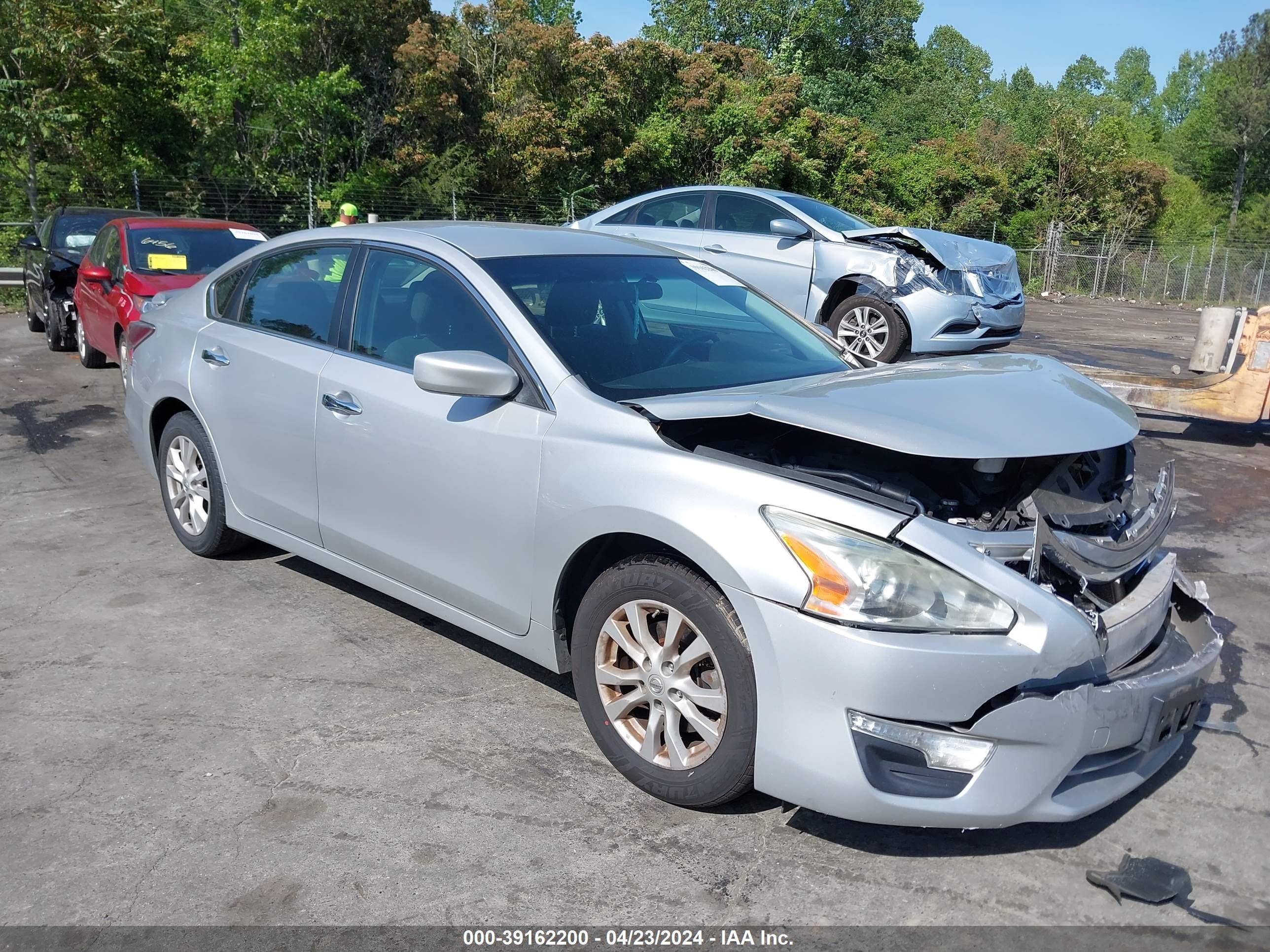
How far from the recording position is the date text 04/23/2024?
2.60 m

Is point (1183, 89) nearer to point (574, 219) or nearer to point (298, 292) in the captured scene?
point (574, 219)

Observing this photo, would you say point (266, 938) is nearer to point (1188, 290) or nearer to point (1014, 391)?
point (1014, 391)

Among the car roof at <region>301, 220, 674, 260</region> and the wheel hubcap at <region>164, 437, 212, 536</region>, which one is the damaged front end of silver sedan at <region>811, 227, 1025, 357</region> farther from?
the wheel hubcap at <region>164, 437, 212, 536</region>

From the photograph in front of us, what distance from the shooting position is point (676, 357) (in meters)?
3.94

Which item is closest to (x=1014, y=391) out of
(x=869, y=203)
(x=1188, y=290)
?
(x=869, y=203)

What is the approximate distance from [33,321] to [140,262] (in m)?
A: 5.61

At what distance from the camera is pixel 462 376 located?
3436 mm

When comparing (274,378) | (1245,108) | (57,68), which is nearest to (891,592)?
(274,378)

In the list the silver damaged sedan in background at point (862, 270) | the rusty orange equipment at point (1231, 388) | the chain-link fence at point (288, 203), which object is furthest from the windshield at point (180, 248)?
the chain-link fence at point (288, 203)

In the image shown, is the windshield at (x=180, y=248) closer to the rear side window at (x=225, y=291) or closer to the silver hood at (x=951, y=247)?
the rear side window at (x=225, y=291)

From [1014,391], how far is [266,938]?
271 centimetres

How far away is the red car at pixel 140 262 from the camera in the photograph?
9.14m

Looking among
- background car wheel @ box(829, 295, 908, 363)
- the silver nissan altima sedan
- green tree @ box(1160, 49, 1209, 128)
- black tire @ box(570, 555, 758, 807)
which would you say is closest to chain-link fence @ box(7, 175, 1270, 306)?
background car wheel @ box(829, 295, 908, 363)

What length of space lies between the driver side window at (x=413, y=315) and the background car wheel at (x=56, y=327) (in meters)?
9.54
